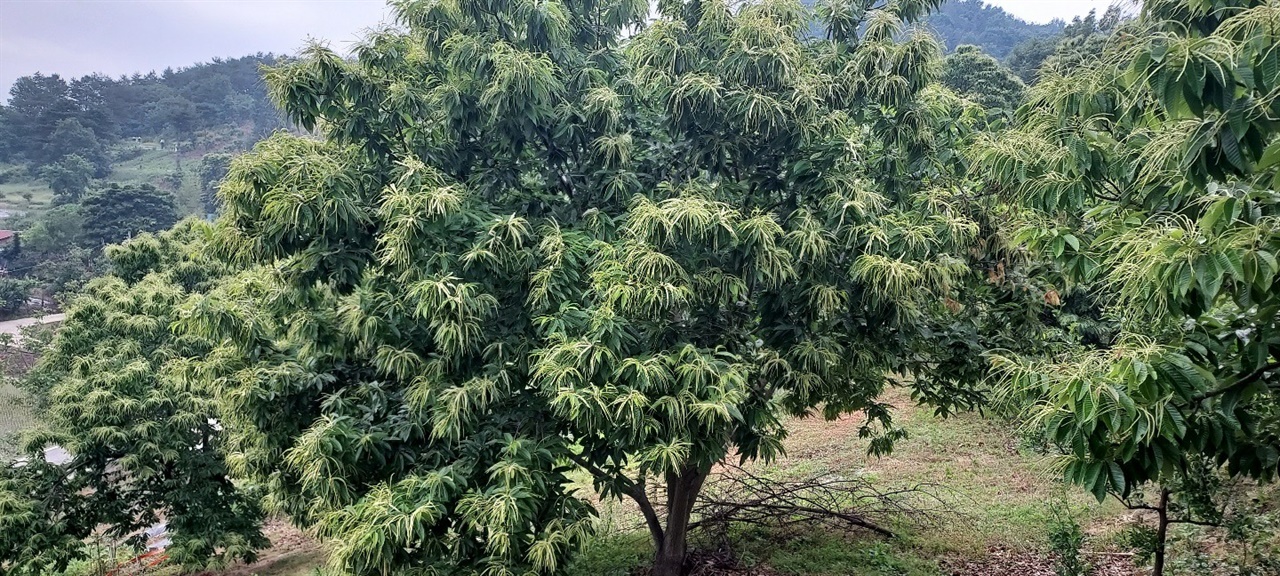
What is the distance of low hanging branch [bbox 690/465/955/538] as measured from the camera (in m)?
6.14

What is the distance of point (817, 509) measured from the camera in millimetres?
6188

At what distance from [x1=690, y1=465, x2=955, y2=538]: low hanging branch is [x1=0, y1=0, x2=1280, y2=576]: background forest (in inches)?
14.4

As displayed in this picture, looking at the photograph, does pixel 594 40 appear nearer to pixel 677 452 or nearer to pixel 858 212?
pixel 858 212

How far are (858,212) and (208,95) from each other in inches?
2523

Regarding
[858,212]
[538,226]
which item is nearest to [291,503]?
[538,226]

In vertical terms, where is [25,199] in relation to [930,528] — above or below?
above

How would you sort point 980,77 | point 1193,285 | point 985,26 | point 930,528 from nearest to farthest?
1. point 1193,285
2. point 930,528
3. point 980,77
4. point 985,26

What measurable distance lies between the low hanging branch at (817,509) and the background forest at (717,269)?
14.4 inches

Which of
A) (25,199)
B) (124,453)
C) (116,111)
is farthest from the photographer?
(116,111)

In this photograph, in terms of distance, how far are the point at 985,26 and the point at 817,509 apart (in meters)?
63.2

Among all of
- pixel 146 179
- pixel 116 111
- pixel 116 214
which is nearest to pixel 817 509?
pixel 116 214

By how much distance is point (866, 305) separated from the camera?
12.9 feet

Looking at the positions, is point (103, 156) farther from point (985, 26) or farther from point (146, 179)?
point (985, 26)

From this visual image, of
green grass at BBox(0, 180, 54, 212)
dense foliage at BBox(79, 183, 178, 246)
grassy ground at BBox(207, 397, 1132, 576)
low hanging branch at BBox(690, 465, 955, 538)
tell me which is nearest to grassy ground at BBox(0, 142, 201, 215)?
green grass at BBox(0, 180, 54, 212)
